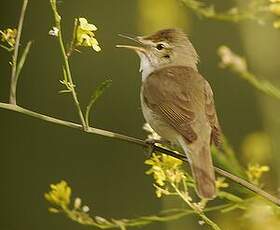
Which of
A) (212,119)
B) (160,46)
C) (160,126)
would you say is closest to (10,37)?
(160,126)

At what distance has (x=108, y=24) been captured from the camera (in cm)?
949

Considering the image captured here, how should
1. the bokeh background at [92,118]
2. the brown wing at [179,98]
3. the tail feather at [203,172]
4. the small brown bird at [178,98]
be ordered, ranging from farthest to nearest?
the bokeh background at [92,118]
the brown wing at [179,98]
the small brown bird at [178,98]
the tail feather at [203,172]

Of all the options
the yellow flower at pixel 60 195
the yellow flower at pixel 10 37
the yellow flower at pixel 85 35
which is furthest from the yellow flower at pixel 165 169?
the yellow flower at pixel 10 37

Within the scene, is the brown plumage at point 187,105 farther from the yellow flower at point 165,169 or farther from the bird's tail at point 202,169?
the yellow flower at point 165,169

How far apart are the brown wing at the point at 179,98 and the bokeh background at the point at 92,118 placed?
384 centimetres

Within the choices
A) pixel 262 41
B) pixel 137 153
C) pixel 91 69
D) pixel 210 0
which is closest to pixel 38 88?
pixel 91 69

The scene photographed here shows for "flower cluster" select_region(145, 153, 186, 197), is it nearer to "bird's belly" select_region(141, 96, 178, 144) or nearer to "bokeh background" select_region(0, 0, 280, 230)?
"bird's belly" select_region(141, 96, 178, 144)

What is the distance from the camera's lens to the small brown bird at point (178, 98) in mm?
3965

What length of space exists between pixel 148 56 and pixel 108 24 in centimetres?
492

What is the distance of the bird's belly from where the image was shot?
4.11 m

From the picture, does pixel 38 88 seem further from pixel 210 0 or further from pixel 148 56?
pixel 148 56

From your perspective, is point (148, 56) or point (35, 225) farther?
point (35, 225)

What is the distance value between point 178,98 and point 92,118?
191 inches

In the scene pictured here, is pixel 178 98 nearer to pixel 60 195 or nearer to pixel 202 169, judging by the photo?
pixel 202 169
